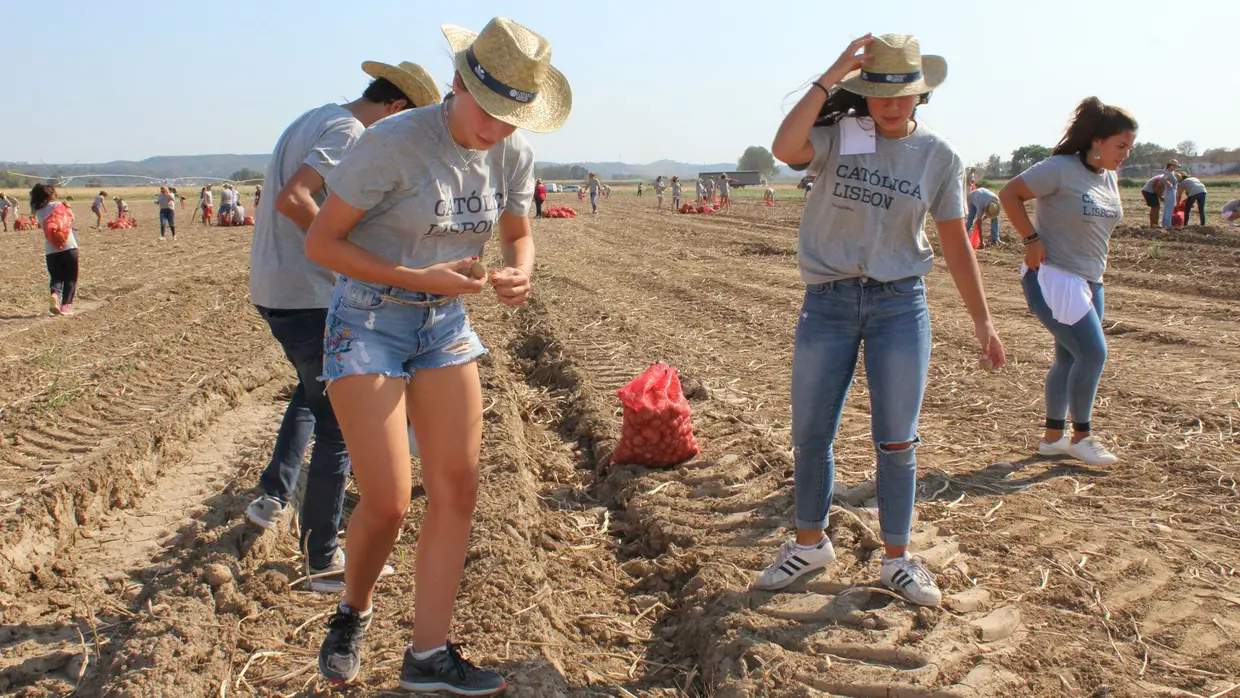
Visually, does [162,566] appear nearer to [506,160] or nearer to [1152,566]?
[506,160]

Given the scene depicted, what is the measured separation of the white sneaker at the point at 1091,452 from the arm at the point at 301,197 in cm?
415

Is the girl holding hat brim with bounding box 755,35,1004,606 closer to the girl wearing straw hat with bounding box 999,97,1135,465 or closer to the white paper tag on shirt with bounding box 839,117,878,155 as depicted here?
the white paper tag on shirt with bounding box 839,117,878,155

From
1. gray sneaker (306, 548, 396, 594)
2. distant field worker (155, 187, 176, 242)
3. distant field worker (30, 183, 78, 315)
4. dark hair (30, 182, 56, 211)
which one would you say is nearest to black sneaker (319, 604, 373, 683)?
gray sneaker (306, 548, 396, 594)

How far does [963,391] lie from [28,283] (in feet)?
45.9

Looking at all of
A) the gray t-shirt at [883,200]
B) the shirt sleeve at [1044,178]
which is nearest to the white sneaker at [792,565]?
the gray t-shirt at [883,200]

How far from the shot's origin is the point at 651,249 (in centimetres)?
1920

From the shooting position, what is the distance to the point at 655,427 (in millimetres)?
5133

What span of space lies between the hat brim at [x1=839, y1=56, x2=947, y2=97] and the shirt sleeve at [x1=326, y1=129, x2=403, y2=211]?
61.1 inches

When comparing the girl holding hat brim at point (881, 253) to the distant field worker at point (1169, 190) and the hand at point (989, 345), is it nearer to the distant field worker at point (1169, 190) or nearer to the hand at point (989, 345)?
the hand at point (989, 345)

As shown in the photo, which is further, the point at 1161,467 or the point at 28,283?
the point at 28,283

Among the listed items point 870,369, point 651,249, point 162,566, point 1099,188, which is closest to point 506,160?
point 870,369

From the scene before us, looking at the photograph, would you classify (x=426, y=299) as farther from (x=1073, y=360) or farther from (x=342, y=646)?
(x=1073, y=360)

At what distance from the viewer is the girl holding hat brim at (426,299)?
264cm

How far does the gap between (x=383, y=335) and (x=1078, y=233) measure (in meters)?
3.91
